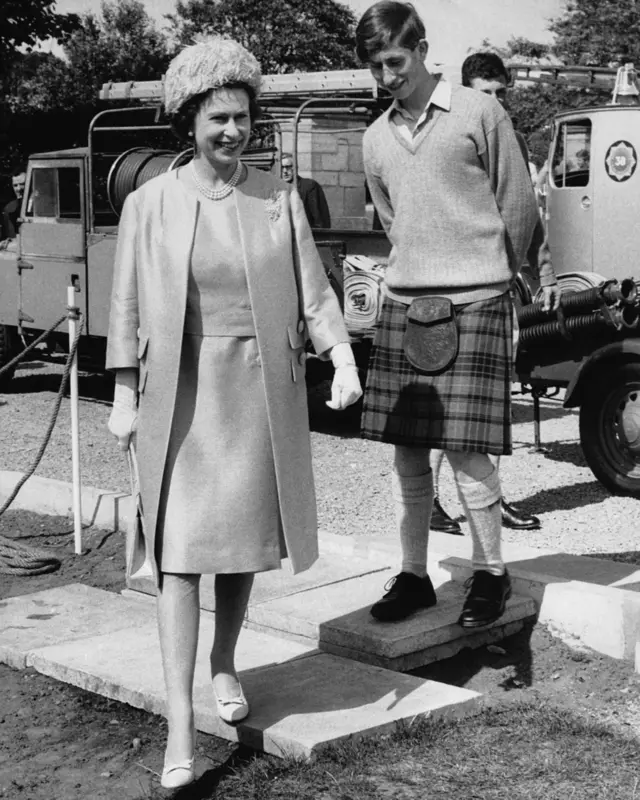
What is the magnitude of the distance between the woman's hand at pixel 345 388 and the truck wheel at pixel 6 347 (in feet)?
31.3

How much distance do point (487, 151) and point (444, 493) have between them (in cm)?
372

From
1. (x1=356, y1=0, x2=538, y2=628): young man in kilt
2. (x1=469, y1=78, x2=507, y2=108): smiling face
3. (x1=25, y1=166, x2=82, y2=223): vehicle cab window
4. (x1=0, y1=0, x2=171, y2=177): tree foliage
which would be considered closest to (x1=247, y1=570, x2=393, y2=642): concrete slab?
(x1=356, y1=0, x2=538, y2=628): young man in kilt

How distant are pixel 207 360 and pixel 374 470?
16.8 feet

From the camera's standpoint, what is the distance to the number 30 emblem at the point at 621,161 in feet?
29.0

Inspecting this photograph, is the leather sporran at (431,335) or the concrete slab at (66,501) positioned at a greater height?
the leather sporran at (431,335)

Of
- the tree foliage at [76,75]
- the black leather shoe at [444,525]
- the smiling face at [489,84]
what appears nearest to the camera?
the smiling face at [489,84]

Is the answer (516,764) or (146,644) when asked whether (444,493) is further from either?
(516,764)

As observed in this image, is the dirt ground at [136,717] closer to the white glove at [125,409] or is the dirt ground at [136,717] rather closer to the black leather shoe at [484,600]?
the black leather shoe at [484,600]

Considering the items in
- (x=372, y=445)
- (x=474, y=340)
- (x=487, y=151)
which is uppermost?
(x=487, y=151)

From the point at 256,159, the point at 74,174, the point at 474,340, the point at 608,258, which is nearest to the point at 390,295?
the point at 474,340

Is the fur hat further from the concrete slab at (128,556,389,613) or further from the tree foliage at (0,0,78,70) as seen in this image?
the tree foliage at (0,0,78,70)

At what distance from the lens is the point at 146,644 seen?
14.9 ft

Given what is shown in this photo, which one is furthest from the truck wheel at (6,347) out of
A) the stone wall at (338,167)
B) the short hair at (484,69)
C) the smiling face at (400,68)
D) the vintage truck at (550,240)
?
the smiling face at (400,68)

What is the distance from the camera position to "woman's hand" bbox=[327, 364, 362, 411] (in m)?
3.51
